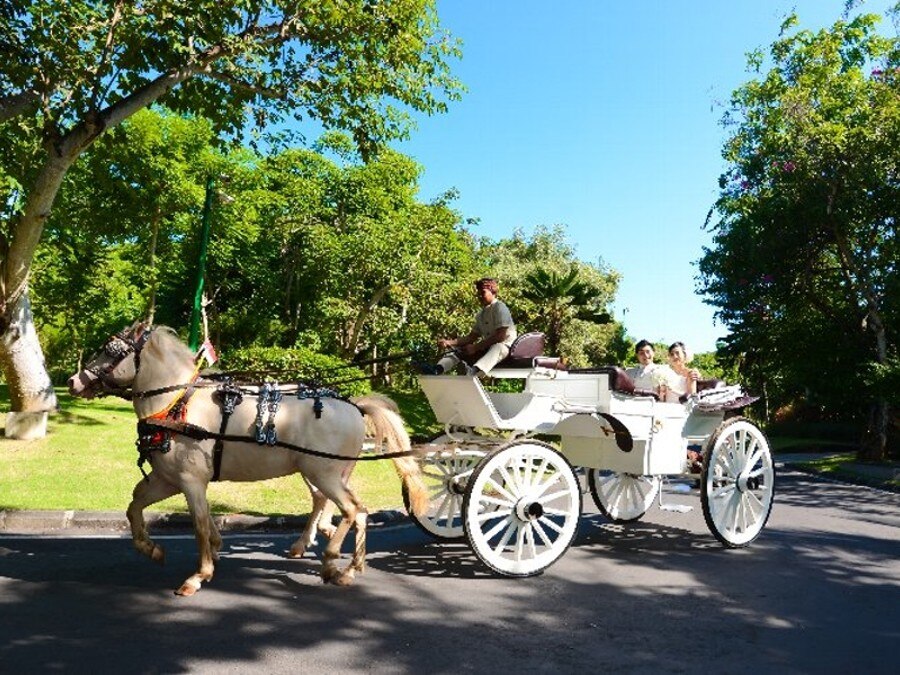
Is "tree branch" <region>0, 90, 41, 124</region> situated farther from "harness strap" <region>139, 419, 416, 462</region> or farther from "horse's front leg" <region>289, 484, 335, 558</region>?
"horse's front leg" <region>289, 484, 335, 558</region>

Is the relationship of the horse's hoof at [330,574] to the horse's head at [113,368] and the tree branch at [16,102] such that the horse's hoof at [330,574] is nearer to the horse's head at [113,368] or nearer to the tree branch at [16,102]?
the horse's head at [113,368]

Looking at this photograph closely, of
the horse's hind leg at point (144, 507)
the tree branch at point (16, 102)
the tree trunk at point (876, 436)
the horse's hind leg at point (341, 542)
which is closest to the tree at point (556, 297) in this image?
the tree trunk at point (876, 436)

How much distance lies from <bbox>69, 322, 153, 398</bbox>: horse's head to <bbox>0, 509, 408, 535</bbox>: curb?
2.82m

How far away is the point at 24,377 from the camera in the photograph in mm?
11938

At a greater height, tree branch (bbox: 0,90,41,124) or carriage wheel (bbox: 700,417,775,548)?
tree branch (bbox: 0,90,41,124)

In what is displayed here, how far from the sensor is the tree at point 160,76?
10.2 meters

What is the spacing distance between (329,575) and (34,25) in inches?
344

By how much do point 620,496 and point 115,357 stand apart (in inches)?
224

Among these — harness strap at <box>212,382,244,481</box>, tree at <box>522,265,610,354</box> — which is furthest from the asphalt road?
tree at <box>522,265,610,354</box>

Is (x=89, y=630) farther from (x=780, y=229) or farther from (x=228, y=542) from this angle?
(x=780, y=229)

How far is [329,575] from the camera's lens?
561 centimetres

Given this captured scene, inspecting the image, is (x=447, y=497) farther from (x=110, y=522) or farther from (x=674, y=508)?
(x=110, y=522)

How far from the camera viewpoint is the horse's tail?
628 cm

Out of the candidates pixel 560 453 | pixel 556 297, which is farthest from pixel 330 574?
pixel 556 297
